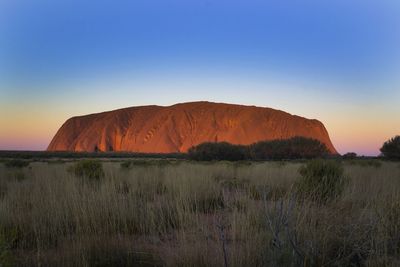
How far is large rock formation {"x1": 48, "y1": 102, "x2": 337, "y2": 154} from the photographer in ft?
210

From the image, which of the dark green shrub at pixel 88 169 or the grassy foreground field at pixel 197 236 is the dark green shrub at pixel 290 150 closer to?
the dark green shrub at pixel 88 169

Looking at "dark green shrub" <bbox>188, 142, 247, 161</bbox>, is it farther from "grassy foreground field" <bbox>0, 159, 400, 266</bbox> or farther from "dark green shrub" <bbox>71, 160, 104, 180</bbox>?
"grassy foreground field" <bbox>0, 159, 400, 266</bbox>

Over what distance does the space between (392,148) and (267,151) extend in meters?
13.6

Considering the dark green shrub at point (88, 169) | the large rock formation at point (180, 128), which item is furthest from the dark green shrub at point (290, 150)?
the dark green shrub at point (88, 169)

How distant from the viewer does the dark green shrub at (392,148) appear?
31041mm

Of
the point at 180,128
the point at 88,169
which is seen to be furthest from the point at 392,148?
the point at 180,128

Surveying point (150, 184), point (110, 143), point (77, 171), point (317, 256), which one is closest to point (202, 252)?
point (317, 256)

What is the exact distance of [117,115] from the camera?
261 ft

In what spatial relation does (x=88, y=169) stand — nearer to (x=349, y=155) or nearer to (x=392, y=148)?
(x=392, y=148)

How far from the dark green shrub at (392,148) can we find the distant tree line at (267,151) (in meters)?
7.08

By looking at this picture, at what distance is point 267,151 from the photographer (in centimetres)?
4094

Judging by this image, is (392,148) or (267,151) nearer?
(392,148)

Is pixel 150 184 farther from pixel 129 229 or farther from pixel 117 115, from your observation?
pixel 117 115

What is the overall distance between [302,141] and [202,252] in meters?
40.2
